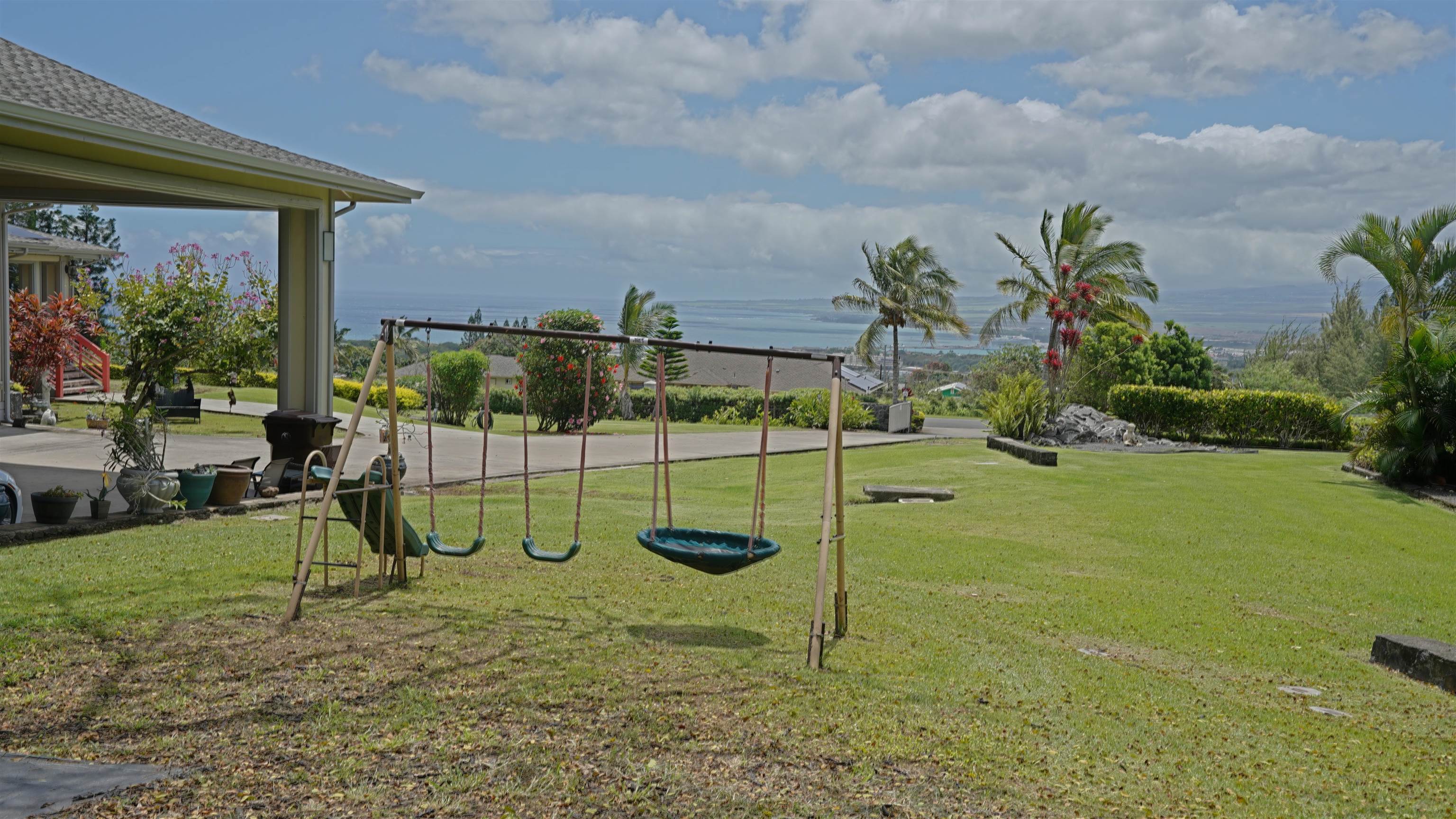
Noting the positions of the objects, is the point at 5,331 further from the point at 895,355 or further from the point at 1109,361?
the point at 895,355

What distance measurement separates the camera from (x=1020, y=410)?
1986 cm

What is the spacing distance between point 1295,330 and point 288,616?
61.5 m

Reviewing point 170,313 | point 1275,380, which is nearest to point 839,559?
point 170,313

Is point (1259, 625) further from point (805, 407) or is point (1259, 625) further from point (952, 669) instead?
point (805, 407)

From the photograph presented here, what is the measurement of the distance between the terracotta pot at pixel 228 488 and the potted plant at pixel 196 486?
5 cm

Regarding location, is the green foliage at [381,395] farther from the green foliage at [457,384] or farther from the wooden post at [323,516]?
the wooden post at [323,516]

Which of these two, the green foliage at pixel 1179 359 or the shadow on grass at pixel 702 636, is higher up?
the green foliage at pixel 1179 359

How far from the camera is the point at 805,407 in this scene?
28109 millimetres

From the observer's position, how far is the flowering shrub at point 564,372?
22.7 m

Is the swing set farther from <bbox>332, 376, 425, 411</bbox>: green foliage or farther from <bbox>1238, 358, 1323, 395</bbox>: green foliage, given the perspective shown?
<bbox>1238, 358, 1323, 395</bbox>: green foliage

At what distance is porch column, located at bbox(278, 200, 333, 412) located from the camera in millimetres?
11188

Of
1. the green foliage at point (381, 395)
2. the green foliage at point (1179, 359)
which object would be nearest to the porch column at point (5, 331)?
the green foliage at point (381, 395)

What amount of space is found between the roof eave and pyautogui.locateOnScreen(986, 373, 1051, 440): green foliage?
12098 mm

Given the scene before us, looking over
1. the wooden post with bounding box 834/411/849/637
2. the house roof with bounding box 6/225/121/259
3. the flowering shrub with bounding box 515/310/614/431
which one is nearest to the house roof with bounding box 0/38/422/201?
the wooden post with bounding box 834/411/849/637
